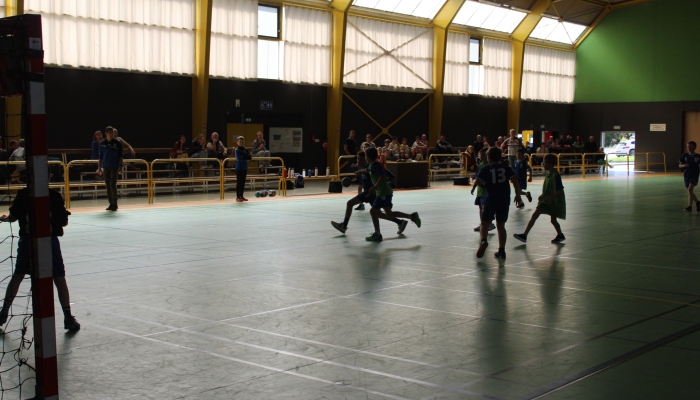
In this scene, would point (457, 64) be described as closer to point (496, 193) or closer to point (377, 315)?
point (496, 193)

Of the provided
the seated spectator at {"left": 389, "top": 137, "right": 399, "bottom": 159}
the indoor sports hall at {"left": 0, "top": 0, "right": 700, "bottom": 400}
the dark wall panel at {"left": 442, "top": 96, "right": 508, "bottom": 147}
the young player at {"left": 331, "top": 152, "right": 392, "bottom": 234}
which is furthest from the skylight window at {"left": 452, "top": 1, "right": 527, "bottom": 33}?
the young player at {"left": 331, "top": 152, "right": 392, "bottom": 234}

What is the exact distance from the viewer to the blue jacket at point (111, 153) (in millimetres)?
19544

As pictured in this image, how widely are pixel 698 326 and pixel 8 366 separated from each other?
6.20m

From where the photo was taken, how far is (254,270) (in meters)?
10.9

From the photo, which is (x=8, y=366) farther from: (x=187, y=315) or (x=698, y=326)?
(x=698, y=326)

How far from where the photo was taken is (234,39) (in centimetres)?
3073

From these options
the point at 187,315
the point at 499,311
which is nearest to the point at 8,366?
the point at 187,315

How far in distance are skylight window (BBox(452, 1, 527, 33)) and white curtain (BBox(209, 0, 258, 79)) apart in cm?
1280

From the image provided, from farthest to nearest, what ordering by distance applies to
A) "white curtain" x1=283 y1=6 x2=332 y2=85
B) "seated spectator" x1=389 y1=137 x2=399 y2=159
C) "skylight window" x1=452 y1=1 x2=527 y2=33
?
"skylight window" x1=452 y1=1 x2=527 y2=33 → "white curtain" x1=283 y1=6 x2=332 y2=85 → "seated spectator" x1=389 y1=137 x2=399 y2=159

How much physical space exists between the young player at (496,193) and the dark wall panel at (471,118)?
2918cm

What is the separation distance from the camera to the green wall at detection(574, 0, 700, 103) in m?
44.8

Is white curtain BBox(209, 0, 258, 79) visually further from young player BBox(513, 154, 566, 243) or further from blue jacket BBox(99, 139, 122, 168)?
young player BBox(513, 154, 566, 243)

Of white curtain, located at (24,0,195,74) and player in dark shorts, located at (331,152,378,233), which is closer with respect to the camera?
player in dark shorts, located at (331,152,378,233)

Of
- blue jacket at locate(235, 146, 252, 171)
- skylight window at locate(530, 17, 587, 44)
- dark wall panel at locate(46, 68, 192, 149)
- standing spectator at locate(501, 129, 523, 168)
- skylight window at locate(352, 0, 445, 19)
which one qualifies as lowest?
blue jacket at locate(235, 146, 252, 171)
